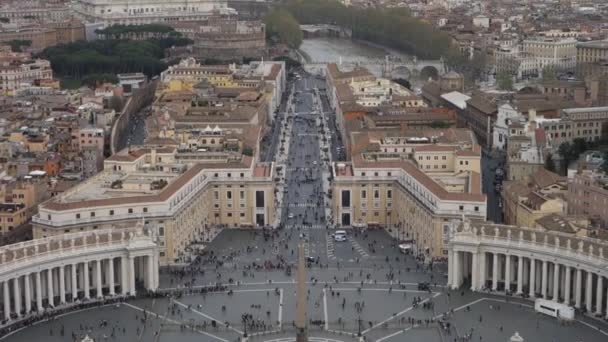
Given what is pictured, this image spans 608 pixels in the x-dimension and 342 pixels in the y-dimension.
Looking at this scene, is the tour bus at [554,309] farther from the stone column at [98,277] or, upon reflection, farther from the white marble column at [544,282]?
the stone column at [98,277]

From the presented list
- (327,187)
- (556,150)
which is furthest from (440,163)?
(556,150)

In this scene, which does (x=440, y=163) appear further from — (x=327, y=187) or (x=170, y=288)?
(x=170, y=288)

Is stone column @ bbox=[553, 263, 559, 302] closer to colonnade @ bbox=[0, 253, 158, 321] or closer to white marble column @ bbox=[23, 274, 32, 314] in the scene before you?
colonnade @ bbox=[0, 253, 158, 321]

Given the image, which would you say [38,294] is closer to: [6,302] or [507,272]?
[6,302]

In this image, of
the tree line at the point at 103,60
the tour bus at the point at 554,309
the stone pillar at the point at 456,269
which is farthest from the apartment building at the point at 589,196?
the tree line at the point at 103,60

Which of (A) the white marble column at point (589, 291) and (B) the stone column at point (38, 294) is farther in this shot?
(B) the stone column at point (38, 294)

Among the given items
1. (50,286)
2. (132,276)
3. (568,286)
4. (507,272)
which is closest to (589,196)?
(507,272)
